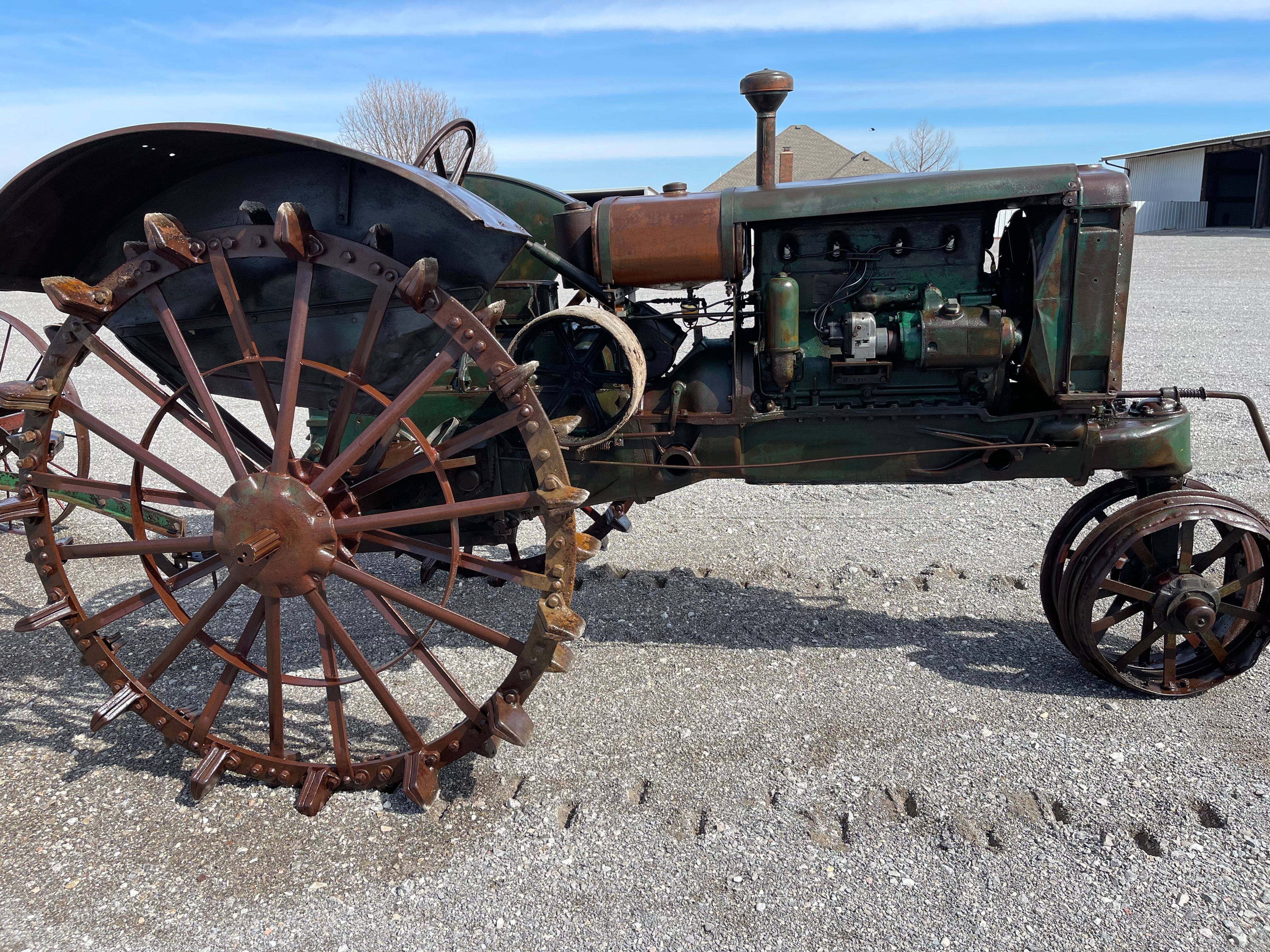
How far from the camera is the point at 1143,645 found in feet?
11.0

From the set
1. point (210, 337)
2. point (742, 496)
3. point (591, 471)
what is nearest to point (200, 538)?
point (210, 337)

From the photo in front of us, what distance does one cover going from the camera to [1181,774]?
2.94 metres

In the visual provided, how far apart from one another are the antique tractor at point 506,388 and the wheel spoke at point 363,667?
1 cm

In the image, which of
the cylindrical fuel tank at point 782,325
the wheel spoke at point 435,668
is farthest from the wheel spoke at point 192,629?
the cylindrical fuel tank at point 782,325

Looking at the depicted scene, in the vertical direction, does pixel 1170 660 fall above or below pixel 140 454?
below

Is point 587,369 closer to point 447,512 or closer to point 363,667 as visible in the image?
point 447,512

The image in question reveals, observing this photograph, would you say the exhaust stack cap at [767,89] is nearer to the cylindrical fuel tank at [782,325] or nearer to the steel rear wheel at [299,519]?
the cylindrical fuel tank at [782,325]

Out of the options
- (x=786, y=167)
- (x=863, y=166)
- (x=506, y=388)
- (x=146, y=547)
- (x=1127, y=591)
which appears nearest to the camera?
(x=506, y=388)

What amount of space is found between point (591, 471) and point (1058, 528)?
6.03 feet

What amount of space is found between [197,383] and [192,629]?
0.77m

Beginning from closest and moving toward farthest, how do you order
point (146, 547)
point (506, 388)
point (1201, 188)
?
point (506, 388) < point (146, 547) < point (1201, 188)

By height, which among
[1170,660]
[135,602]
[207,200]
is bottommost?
[1170,660]

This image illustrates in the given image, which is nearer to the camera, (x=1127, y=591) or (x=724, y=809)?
(x=724, y=809)

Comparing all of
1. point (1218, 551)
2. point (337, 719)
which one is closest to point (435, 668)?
point (337, 719)
